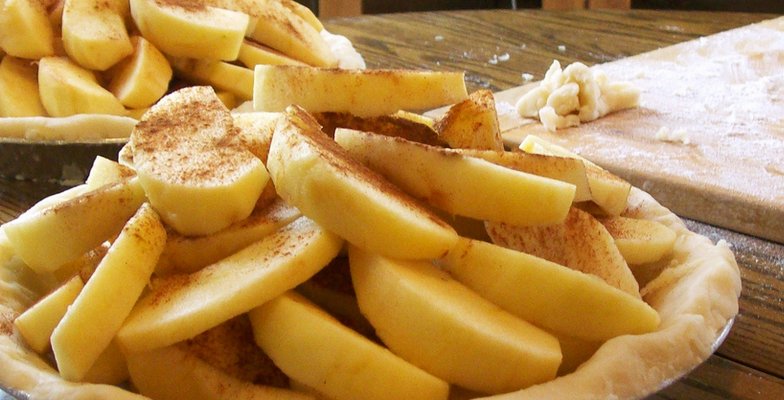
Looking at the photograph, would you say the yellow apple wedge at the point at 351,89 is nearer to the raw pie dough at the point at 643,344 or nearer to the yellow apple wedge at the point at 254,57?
the raw pie dough at the point at 643,344

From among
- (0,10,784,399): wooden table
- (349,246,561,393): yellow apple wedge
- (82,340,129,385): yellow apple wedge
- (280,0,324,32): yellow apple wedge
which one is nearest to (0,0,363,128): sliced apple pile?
(0,10,784,399): wooden table

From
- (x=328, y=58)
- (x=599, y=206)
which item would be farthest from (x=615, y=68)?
(x=599, y=206)

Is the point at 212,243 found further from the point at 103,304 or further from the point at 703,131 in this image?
the point at 703,131

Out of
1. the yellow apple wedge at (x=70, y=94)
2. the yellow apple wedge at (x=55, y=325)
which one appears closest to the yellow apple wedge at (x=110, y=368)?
the yellow apple wedge at (x=55, y=325)

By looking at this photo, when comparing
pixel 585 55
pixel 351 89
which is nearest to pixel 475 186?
pixel 351 89

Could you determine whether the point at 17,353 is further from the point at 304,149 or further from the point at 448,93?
the point at 448,93
